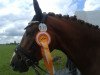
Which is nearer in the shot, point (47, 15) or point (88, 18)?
point (47, 15)

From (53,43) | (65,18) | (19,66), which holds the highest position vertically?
(65,18)

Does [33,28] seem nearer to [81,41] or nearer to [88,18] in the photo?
[81,41]

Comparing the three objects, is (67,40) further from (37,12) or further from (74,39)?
→ (37,12)

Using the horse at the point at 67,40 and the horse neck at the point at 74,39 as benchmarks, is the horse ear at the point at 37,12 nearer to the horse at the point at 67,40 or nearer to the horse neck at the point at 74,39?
the horse at the point at 67,40

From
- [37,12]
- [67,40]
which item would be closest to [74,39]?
[67,40]

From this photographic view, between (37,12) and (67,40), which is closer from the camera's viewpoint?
(37,12)

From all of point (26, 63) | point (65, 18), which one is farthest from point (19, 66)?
point (65, 18)

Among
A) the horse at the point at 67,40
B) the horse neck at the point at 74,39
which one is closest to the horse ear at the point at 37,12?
the horse at the point at 67,40

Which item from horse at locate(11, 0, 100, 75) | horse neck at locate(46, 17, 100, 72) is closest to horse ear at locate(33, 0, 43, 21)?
horse at locate(11, 0, 100, 75)

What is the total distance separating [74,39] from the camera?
6.75m

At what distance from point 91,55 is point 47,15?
1070mm

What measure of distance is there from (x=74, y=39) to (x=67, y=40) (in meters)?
0.13

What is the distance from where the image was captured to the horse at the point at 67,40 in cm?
671

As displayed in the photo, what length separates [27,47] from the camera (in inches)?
266
